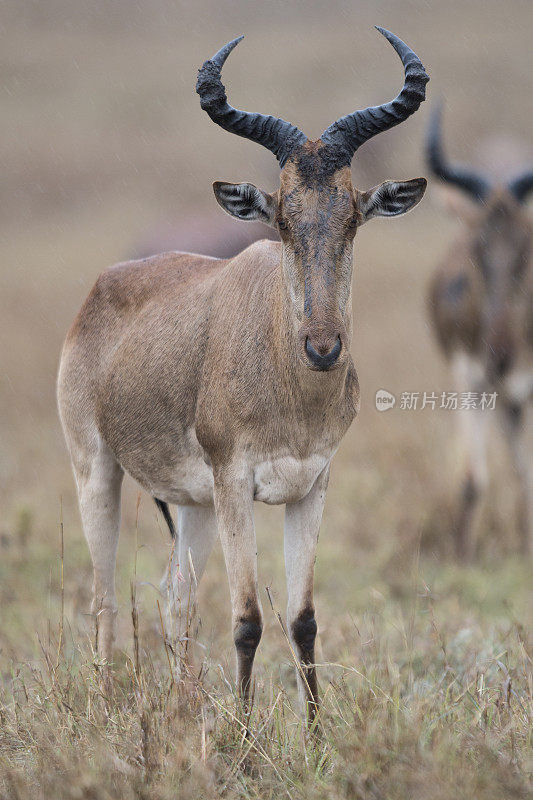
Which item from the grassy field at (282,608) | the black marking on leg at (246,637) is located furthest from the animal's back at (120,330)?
the black marking on leg at (246,637)

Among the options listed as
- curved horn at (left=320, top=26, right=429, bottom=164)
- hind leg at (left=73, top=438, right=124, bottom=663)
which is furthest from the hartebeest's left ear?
hind leg at (left=73, top=438, right=124, bottom=663)

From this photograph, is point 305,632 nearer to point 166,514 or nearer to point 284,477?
point 284,477

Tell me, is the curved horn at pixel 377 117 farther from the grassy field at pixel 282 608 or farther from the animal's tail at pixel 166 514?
the animal's tail at pixel 166 514

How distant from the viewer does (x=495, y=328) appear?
29.4 feet

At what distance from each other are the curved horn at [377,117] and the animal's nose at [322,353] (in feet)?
2.51

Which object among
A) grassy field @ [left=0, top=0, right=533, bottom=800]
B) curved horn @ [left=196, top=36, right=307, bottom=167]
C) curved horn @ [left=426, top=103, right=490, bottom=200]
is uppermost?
curved horn @ [left=426, top=103, right=490, bottom=200]

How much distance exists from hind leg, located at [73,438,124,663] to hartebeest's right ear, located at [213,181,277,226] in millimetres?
1475

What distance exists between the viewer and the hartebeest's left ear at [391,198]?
4.15 m

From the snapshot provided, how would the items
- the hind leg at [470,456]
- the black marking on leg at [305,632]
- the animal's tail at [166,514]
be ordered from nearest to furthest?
the black marking on leg at [305,632], the animal's tail at [166,514], the hind leg at [470,456]

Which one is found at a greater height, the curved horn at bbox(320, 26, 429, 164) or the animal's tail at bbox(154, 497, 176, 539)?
Result: the curved horn at bbox(320, 26, 429, 164)

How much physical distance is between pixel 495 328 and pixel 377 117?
16.9 ft

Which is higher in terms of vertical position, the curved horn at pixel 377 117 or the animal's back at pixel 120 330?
the curved horn at pixel 377 117

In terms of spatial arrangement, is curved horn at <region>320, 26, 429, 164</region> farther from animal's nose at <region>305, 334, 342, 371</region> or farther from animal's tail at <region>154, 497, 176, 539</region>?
animal's tail at <region>154, 497, 176, 539</region>

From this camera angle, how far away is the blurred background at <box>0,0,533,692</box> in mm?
7676
